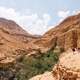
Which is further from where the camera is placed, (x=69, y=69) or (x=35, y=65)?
(x=35, y=65)

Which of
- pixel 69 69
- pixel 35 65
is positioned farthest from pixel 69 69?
pixel 35 65

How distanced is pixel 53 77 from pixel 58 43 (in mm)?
32416

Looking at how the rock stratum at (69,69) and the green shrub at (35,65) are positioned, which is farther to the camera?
the green shrub at (35,65)

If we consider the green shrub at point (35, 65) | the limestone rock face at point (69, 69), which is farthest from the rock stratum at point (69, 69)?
the green shrub at point (35, 65)

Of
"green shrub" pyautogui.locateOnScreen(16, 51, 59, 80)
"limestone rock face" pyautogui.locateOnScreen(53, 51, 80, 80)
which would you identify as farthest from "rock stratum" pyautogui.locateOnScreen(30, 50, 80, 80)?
"green shrub" pyautogui.locateOnScreen(16, 51, 59, 80)

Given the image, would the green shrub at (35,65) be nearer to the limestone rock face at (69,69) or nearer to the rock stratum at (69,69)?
the rock stratum at (69,69)

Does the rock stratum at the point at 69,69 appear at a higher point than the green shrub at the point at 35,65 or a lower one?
higher

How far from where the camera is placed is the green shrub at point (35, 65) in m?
33.2

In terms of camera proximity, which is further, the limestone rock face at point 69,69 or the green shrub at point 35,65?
the green shrub at point 35,65

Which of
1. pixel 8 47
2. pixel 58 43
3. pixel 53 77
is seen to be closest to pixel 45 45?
pixel 58 43

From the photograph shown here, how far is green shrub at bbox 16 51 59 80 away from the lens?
3318 cm

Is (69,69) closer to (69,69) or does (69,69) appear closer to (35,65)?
(69,69)

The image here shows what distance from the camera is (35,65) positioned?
119 ft

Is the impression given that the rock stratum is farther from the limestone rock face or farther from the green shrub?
the green shrub
